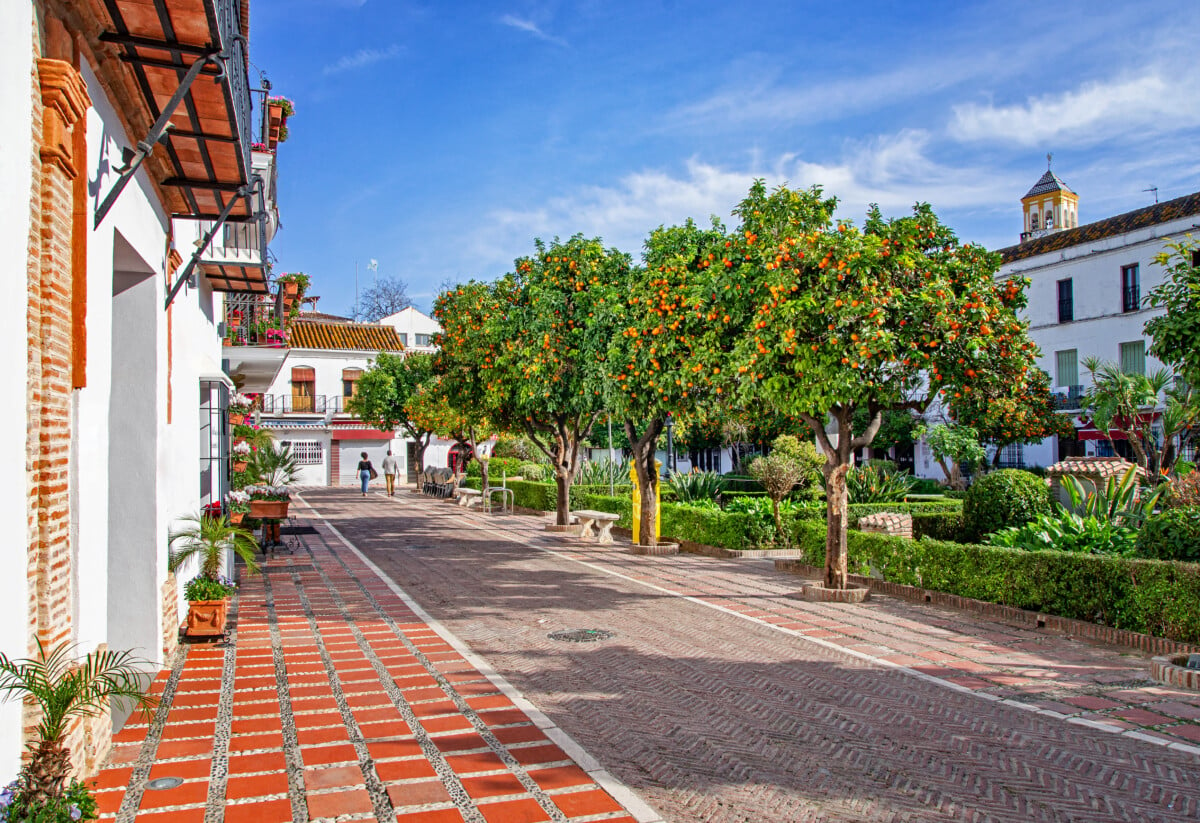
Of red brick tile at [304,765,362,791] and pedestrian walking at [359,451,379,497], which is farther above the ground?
pedestrian walking at [359,451,379,497]

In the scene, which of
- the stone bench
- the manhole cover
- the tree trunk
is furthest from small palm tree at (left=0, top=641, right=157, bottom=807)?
the stone bench

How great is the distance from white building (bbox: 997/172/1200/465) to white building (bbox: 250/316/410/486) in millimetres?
32862

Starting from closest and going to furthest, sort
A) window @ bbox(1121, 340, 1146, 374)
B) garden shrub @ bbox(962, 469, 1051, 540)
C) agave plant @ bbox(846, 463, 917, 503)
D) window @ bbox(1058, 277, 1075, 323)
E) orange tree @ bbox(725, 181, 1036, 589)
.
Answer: orange tree @ bbox(725, 181, 1036, 589), garden shrub @ bbox(962, 469, 1051, 540), agave plant @ bbox(846, 463, 917, 503), window @ bbox(1121, 340, 1146, 374), window @ bbox(1058, 277, 1075, 323)

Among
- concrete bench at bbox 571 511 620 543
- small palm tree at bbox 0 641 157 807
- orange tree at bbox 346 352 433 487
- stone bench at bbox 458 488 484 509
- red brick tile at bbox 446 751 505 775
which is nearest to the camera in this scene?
small palm tree at bbox 0 641 157 807

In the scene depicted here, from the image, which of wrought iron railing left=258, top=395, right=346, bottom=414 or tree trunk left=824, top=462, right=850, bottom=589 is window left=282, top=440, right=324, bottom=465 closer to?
wrought iron railing left=258, top=395, right=346, bottom=414

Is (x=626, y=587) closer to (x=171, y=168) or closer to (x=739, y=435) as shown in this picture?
(x=171, y=168)

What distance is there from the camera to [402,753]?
592 centimetres

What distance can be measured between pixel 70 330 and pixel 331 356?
47663 mm

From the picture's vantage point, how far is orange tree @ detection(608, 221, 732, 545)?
40.8 feet

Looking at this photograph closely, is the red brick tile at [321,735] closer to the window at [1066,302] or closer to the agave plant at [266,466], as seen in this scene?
the agave plant at [266,466]

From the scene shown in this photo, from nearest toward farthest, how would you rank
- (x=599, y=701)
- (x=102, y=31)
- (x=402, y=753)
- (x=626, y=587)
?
(x=102, y=31) < (x=402, y=753) < (x=599, y=701) < (x=626, y=587)

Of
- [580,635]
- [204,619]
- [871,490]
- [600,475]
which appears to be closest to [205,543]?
[204,619]

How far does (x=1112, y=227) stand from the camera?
36281mm

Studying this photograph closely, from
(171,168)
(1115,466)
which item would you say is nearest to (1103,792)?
(171,168)
